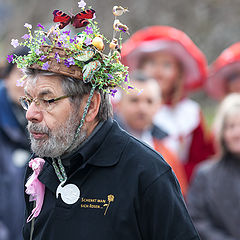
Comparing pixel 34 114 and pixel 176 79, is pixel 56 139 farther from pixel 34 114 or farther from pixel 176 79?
pixel 176 79

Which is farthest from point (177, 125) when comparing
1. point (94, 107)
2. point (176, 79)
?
point (94, 107)

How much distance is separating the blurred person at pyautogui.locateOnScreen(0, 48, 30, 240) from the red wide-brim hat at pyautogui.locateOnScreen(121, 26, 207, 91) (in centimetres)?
142

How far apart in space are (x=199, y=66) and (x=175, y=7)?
4141mm

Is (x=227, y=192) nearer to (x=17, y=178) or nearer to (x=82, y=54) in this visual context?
(x=17, y=178)

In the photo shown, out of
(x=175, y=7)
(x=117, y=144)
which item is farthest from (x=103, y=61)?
(x=175, y=7)

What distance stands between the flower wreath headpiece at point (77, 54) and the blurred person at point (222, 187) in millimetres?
2223

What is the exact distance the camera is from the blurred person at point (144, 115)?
4859mm

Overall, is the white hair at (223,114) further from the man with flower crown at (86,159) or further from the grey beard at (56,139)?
the grey beard at (56,139)

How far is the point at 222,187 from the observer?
485 cm

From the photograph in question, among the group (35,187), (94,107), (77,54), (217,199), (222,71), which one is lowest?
(217,199)

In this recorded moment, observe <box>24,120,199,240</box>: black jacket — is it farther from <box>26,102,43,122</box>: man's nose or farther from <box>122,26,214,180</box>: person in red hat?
<box>122,26,214,180</box>: person in red hat

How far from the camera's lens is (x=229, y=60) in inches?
239

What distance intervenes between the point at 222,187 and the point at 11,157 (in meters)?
1.81

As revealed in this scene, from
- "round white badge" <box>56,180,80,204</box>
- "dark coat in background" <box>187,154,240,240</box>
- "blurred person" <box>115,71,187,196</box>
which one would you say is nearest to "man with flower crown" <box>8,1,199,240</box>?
"round white badge" <box>56,180,80,204</box>
